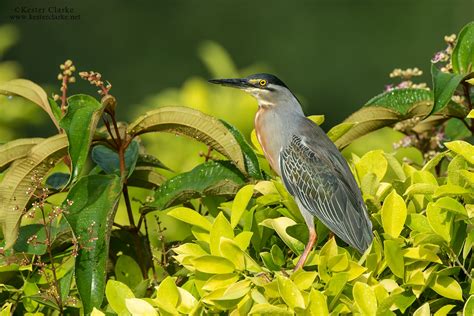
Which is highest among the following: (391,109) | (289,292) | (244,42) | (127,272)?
(391,109)

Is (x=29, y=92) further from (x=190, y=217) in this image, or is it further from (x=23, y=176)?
(x=190, y=217)

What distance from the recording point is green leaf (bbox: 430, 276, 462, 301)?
1870 mm

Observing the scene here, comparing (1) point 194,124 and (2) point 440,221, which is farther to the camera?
(1) point 194,124

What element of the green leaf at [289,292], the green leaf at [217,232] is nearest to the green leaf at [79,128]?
the green leaf at [217,232]

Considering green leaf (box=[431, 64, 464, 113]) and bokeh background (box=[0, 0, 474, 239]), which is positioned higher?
green leaf (box=[431, 64, 464, 113])

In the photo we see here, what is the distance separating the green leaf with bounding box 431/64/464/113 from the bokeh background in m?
5.42

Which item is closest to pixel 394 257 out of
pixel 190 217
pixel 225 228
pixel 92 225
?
pixel 225 228

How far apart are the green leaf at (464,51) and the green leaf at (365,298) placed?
842 millimetres

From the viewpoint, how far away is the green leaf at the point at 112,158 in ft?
7.79

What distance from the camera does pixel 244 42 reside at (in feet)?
31.4

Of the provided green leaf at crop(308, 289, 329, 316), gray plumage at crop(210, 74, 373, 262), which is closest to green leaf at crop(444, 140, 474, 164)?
gray plumage at crop(210, 74, 373, 262)

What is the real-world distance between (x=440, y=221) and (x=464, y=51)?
66 cm

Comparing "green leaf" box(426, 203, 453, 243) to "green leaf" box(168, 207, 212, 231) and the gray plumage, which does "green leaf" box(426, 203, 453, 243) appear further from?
"green leaf" box(168, 207, 212, 231)

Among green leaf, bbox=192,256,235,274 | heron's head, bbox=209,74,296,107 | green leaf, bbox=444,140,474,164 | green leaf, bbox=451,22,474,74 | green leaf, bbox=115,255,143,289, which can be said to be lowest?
green leaf, bbox=115,255,143,289
